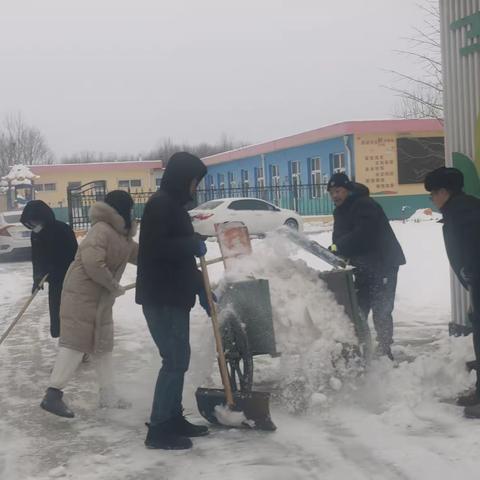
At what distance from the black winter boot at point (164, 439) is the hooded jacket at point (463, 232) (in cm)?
217

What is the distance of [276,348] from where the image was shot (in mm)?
5355

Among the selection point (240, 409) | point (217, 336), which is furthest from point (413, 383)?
point (217, 336)

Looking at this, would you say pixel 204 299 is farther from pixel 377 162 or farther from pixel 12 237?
pixel 377 162

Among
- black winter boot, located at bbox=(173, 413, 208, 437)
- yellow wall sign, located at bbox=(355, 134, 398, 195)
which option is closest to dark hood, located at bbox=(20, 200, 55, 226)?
black winter boot, located at bbox=(173, 413, 208, 437)

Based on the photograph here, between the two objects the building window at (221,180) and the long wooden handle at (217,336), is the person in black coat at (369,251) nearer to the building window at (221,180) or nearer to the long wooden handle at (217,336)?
the long wooden handle at (217,336)

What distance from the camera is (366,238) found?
6.51 meters

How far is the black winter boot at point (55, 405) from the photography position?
524 centimetres

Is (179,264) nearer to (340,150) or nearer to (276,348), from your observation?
(276,348)

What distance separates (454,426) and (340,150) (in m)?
24.5

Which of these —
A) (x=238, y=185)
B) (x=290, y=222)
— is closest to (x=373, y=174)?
(x=290, y=222)

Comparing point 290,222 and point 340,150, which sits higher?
point 340,150

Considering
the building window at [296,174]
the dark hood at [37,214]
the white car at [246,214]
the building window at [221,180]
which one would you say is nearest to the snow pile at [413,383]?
the dark hood at [37,214]

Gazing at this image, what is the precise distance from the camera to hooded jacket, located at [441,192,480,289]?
4.88m

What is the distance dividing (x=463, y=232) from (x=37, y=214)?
3.71m
